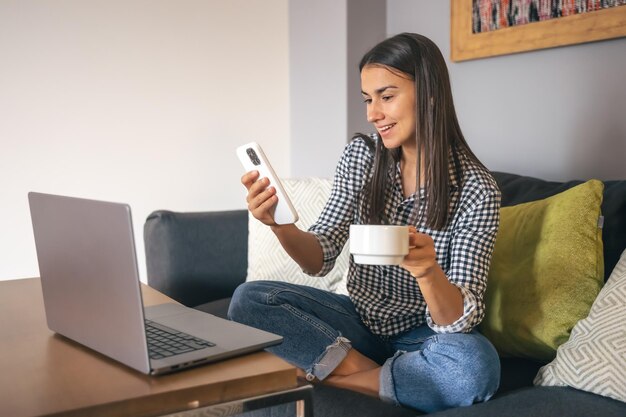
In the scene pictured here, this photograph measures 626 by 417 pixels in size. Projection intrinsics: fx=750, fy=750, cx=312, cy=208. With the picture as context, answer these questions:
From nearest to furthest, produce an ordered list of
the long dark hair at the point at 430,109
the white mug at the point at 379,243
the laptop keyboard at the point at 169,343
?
the laptop keyboard at the point at 169,343 < the white mug at the point at 379,243 < the long dark hair at the point at 430,109

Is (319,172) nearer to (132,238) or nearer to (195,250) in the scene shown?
(195,250)

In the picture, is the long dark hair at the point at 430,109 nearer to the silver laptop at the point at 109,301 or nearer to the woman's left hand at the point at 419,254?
the woman's left hand at the point at 419,254

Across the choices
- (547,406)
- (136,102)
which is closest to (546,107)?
(547,406)

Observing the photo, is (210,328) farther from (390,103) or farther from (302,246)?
(390,103)

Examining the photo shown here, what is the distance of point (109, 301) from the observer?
927mm

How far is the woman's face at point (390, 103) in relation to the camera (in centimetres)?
157

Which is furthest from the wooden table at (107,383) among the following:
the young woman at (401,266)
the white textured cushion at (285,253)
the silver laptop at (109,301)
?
the white textured cushion at (285,253)

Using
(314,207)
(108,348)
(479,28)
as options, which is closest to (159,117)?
(314,207)

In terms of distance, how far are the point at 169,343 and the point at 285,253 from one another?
Result: 47.3 inches

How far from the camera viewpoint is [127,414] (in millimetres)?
826

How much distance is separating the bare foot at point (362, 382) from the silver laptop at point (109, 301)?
1.41 feet

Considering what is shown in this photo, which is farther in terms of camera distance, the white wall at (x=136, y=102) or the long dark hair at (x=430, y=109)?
the white wall at (x=136, y=102)

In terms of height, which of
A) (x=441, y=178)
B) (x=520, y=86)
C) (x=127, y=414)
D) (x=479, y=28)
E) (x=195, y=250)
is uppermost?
(x=479, y=28)

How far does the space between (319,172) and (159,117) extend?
25.0 inches
